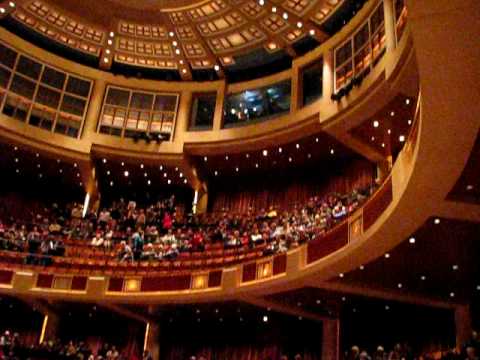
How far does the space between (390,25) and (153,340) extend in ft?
36.2

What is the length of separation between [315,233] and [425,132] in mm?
6175

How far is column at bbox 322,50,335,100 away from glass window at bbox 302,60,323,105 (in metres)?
0.43

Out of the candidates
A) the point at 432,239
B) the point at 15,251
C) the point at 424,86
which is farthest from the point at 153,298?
the point at 424,86

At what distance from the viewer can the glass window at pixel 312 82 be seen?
1772cm

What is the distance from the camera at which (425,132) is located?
279 inches

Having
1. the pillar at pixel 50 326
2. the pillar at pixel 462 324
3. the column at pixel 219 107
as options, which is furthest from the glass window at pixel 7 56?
the pillar at pixel 462 324

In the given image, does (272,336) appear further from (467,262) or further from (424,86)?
(424,86)

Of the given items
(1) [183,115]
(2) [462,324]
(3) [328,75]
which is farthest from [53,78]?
(2) [462,324]

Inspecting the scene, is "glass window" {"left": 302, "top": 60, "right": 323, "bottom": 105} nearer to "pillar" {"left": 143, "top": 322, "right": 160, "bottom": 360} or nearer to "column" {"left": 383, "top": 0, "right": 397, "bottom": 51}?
"column" {"left": 383, "top": 0, "right": 397, "bottom": 51}

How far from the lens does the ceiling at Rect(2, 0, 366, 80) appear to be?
17484 mm

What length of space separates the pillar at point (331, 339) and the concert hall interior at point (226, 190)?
53mm

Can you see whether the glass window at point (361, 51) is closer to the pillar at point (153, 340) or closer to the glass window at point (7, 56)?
the pillar at point (153, 340)

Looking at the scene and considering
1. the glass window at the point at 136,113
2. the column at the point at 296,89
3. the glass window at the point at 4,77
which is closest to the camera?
the column at the point at 296,89

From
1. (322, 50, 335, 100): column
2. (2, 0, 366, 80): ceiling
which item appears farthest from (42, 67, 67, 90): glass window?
(322, 50, 335, 100): column
